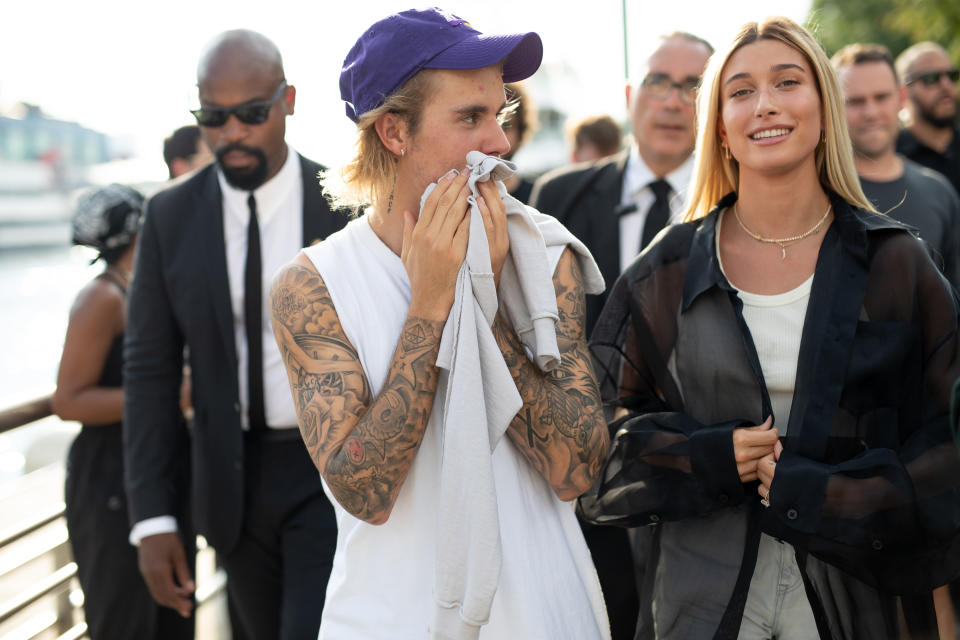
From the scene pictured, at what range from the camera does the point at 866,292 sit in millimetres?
2631

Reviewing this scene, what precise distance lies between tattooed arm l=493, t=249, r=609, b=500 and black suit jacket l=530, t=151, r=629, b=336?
1568 millimetres

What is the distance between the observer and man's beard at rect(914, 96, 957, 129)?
23.5 feet

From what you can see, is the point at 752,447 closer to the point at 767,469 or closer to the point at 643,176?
the point at 767,469

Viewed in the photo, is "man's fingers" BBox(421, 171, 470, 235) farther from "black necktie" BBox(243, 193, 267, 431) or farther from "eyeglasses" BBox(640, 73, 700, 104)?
"eyeglasses" BBox(640, 73, 700, 104)

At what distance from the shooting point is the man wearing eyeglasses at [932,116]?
713 cm

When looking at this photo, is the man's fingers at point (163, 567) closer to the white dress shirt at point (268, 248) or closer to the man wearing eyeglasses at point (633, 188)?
the white dress shirt at point (268, 248)

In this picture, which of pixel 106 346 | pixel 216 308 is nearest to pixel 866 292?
pixel 216 308

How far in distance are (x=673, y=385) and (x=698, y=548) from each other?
48 cm

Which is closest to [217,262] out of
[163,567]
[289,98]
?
[289,98]

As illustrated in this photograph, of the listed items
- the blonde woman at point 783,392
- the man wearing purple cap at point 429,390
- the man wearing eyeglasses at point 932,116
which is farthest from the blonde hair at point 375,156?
the man wearing eyeglasses at point 932,116

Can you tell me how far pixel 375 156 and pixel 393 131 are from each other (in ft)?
0.48

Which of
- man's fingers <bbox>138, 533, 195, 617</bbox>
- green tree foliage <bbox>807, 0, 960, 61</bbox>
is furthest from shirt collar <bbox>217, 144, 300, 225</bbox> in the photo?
green tree foliage <bbox>807, 0, 960, 61</bbox>

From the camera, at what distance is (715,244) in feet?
9.61

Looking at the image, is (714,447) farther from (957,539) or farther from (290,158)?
(290,158)
